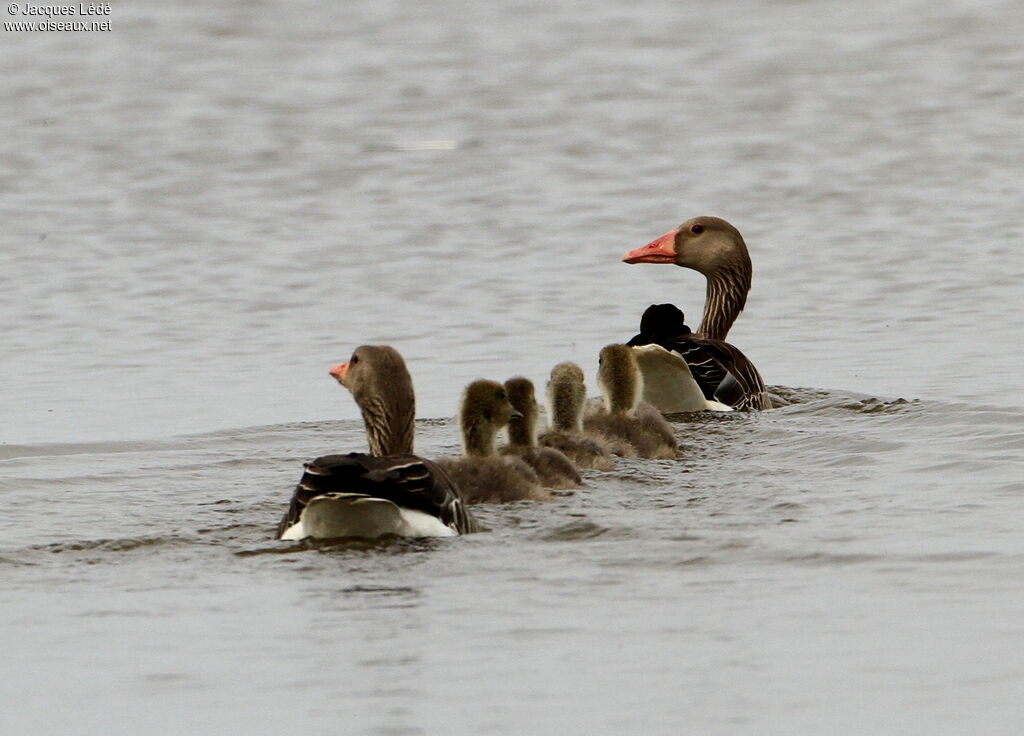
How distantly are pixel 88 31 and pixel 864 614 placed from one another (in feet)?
83.4

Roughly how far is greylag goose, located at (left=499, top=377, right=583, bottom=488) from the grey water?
380 millimetres

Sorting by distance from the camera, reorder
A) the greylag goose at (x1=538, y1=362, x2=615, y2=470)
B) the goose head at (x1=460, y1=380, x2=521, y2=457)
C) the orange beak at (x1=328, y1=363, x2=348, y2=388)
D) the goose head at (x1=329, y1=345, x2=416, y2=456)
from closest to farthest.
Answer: the goose head at (x1=329, y1=345, x2=416, y2=456)
the goose head at (x1=460, y1=380, x2=521, y2=457)
the orange beak at (x1=328, y1=363, x2=348, y2=388)
the greylag goose at (x1=538, y1=362, x2=615, y2=470)

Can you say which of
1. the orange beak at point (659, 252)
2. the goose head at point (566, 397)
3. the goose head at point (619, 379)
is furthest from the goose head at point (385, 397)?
the orange beak at point (659, 252)

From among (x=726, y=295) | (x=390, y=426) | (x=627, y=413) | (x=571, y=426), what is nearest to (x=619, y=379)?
(x=627, y=413)

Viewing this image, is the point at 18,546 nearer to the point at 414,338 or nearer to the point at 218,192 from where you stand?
the point at 414,338

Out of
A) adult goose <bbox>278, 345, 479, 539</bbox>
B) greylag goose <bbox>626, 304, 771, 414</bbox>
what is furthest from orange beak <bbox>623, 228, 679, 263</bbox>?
adult goose <bbox>278, 345, 479, 539</bbox>

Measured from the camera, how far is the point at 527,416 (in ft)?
38.1

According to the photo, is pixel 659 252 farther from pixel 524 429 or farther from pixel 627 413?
pixel 524 429

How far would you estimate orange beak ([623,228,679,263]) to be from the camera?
53.3 ft

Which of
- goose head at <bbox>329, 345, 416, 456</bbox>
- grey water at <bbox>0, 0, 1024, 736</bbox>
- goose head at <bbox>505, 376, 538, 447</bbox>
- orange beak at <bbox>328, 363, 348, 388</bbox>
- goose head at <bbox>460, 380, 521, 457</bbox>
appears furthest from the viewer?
goose head at <bbox>505, 376, 538, 447</bbox>

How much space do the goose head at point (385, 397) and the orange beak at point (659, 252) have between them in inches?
220

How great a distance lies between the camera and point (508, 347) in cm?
1540

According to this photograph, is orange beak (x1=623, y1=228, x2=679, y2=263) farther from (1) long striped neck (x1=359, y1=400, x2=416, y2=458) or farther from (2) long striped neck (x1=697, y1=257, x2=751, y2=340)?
(1) long striped neck (x1=359, y1=400, x2=416, y2=458)

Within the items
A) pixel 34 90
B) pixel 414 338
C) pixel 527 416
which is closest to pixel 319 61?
pixel 34 90
